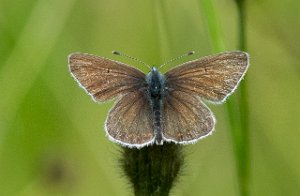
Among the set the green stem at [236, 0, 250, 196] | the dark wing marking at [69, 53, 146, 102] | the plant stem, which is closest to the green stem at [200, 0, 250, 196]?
the green stem at [236, 0, 250, 196]

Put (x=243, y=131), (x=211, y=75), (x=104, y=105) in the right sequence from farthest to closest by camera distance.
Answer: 1. (x=104, y=105)
2. (x=211, y=75)
3. (x=243, y=131)

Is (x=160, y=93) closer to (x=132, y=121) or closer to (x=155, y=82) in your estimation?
(x=155, y=82)

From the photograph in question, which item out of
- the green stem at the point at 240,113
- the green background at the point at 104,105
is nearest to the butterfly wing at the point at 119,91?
the green stem at the point at 240,113

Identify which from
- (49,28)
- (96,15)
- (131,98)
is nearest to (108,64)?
(131,98)

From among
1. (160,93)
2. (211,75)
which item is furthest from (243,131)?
(160,93)

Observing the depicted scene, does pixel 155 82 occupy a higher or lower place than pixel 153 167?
higher

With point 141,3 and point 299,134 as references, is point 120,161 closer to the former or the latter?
point 299,134

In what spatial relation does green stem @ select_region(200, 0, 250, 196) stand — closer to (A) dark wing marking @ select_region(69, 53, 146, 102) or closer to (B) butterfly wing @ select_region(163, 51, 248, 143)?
(B) butterfly wing @ select_region(163, 51, 248, 143)

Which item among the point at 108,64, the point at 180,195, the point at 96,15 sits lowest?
the point at 180,195
